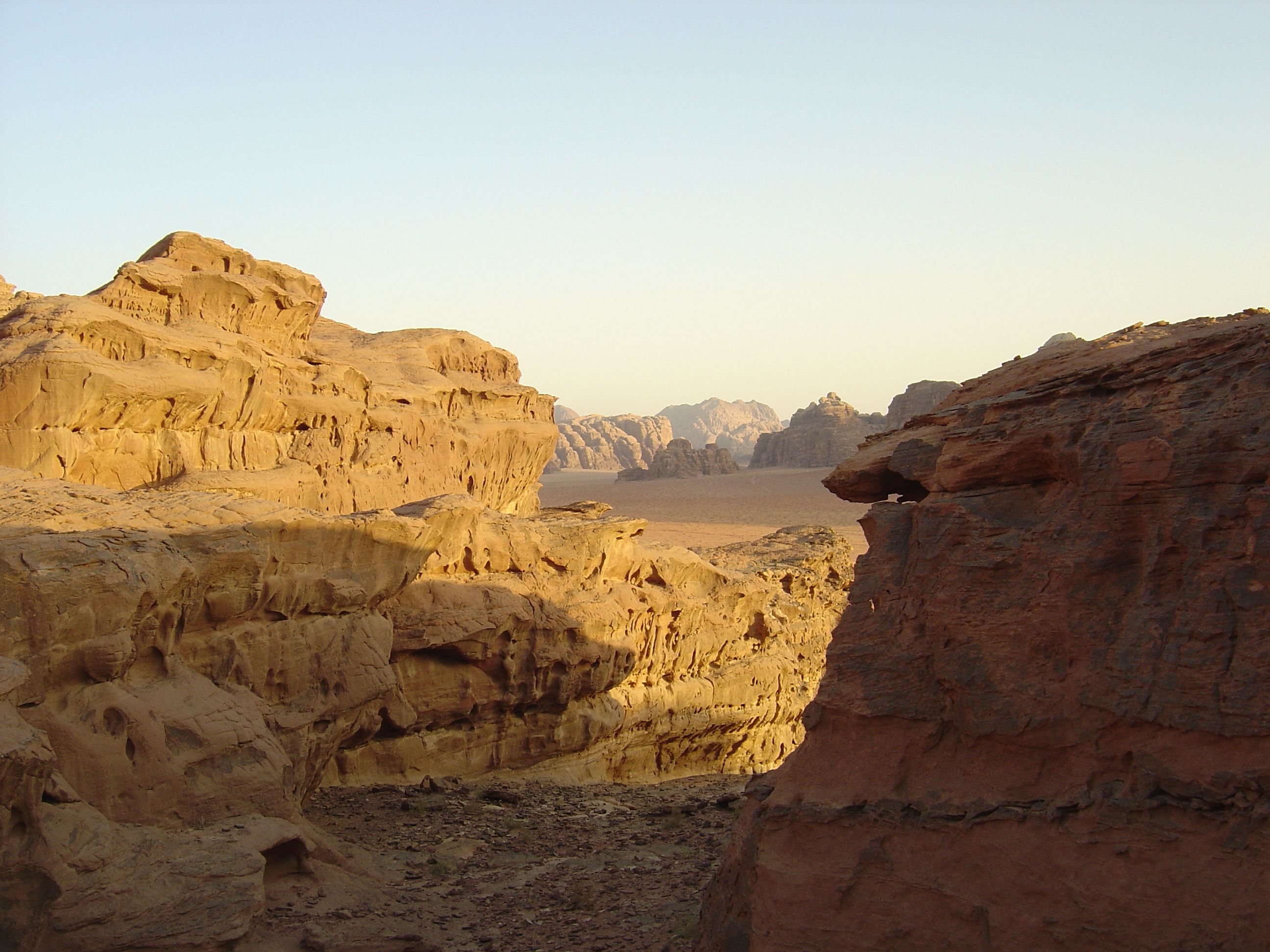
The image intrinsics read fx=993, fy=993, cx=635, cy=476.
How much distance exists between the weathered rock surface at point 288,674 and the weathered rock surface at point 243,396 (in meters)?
3.57

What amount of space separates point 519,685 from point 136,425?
5.88 meters

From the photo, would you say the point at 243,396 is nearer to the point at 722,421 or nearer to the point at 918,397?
the point at 918,397

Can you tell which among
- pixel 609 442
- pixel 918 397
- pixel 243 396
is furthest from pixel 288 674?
pixel 609 442

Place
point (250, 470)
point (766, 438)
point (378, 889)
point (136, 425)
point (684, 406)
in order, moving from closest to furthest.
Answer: point (378, 889), point (136, 425), point (250, 470), point (766, 438), point (684, 406)

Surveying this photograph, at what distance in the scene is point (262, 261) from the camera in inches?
603

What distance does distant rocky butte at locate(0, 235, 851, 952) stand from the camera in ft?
19.3

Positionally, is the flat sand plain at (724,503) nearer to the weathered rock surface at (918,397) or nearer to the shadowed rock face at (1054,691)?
the weathered rock surface at (918,397)

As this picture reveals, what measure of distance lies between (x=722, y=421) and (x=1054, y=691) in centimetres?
17177

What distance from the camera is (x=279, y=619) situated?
26.7 ft

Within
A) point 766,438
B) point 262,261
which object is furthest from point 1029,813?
point 766,438

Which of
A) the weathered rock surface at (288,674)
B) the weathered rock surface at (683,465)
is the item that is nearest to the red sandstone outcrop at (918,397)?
the weathered rock surface at (683,465)

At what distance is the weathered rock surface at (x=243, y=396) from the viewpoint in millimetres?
11273

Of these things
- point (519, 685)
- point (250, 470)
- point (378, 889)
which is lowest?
point (378, 889)

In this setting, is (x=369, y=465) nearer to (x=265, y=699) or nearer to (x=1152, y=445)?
(x=265, y=699)
